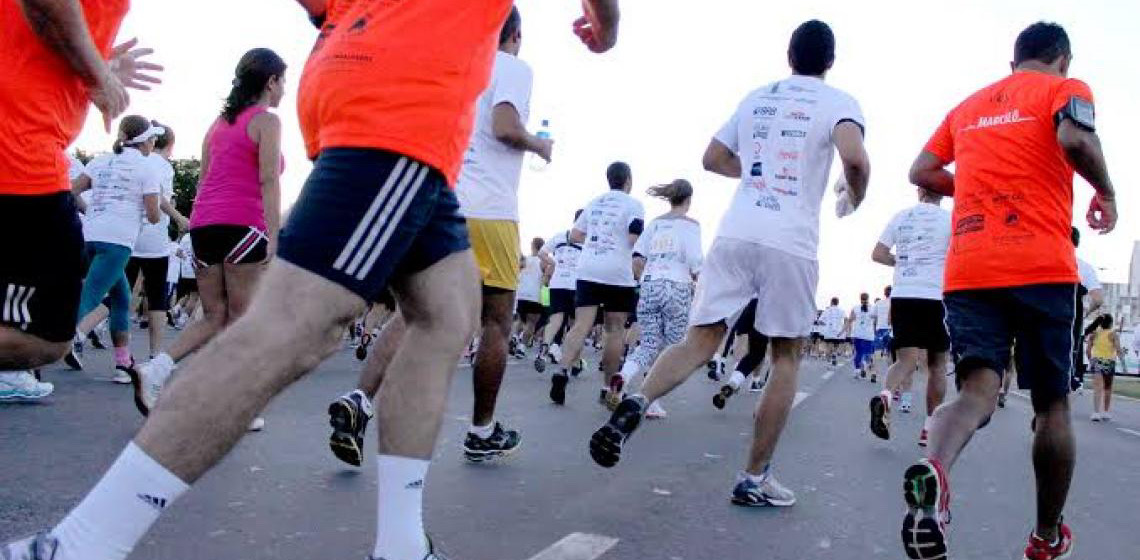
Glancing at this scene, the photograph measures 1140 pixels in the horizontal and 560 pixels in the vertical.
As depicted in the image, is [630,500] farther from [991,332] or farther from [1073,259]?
[1073,259]

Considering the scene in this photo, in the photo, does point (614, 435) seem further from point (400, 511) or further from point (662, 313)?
point (662, 313)

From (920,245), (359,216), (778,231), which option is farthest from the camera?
(920,245)

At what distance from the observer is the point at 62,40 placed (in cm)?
271

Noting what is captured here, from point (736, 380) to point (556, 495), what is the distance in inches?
219

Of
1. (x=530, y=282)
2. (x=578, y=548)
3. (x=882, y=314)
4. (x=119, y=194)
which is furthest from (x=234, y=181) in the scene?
(x=882, y=314)

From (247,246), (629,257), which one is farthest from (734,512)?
(629,257)

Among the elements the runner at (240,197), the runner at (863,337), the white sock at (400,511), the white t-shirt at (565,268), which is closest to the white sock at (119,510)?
the white sock at (400,511)

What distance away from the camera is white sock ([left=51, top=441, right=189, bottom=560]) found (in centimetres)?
179

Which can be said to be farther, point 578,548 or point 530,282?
point 530,282

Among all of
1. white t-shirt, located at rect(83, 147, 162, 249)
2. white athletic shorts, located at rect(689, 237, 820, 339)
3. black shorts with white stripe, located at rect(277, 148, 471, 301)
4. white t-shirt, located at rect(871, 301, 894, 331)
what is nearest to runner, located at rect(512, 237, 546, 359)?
white t-shirt, located at rect(871, 301, 894, 331)

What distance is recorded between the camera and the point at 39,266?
9.20 ft

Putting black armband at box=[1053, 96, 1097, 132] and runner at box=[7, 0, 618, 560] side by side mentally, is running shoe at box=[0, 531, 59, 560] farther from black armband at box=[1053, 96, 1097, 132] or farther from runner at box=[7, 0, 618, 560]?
black armband at box=[1053, 96, 1097, 132]

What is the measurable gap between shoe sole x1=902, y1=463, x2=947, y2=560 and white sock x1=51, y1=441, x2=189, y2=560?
7.29 ft

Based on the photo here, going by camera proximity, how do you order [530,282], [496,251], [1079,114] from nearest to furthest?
[1079,114] < [496,251] < [530,282]
